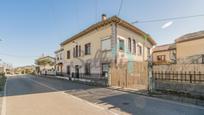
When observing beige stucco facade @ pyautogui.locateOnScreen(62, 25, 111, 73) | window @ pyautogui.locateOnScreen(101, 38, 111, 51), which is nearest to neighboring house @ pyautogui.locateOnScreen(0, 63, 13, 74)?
beige stucco facade @ pyautogui.locateOnScreen(62, 25, 111, 73)

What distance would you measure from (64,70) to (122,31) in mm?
17030

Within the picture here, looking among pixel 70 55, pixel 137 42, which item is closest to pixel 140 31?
pixel 137 42

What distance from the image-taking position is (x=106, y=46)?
1784 centimetres

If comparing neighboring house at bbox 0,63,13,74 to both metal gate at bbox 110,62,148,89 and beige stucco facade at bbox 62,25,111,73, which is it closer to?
beige stucco facade at bbox 62,25,111,73

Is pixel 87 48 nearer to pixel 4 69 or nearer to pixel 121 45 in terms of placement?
pixel 121 45

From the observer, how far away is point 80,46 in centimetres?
2383

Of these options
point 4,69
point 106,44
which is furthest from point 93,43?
point 4,69

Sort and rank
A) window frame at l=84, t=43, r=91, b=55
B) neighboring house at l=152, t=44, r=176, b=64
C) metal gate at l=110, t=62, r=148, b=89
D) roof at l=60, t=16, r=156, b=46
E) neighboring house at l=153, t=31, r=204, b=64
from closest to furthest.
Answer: metal gate at l=110, t=62, r=148, b=89
roof at l=60, t=16, r=156, b=46
neighboring house at l=153, t=31, r=204, b=64
window frame at l=84, t=43, r=91, b=55
neighboring house at l=152, t=44, r=176, b=64

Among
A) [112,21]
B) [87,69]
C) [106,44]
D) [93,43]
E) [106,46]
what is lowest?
[87,69]

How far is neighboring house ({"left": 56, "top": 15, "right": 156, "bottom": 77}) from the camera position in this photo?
56.0ft

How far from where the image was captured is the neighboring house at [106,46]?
17.1 metres

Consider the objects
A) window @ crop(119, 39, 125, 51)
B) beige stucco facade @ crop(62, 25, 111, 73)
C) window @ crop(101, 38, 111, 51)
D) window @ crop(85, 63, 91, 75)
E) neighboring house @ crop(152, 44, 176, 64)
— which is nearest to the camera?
window @ crop(101, 38, 111, 51)

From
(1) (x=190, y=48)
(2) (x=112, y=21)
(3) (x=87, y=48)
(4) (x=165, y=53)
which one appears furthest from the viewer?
(4) (x=165, y=53)

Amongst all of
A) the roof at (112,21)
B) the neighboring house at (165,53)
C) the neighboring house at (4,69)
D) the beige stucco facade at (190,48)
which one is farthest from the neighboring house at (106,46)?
the neighboring house at (4,69)
